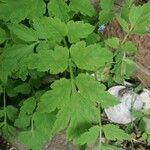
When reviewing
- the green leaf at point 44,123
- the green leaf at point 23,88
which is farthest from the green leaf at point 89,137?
the green leaf at point 23,88

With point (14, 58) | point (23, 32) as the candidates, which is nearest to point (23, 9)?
point (23, 32)

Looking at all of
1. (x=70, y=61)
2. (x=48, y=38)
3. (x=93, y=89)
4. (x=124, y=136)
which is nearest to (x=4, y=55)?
(x=48, y=38)

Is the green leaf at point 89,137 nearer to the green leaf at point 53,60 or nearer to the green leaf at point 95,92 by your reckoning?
the green leaf at point 95,92

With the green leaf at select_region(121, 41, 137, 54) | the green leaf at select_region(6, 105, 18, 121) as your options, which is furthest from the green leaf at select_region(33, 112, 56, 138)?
the green leaf at select_region(121, 41, 137, 54)

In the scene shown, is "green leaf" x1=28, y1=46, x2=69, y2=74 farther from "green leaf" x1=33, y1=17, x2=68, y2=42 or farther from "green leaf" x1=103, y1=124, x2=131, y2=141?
"green leaf" x1=103, y1=124, x2=131, y2=141

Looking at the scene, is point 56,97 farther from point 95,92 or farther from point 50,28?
point 50,28

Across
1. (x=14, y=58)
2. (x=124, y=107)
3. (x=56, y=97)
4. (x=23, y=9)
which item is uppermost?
(x=23, y=9)
